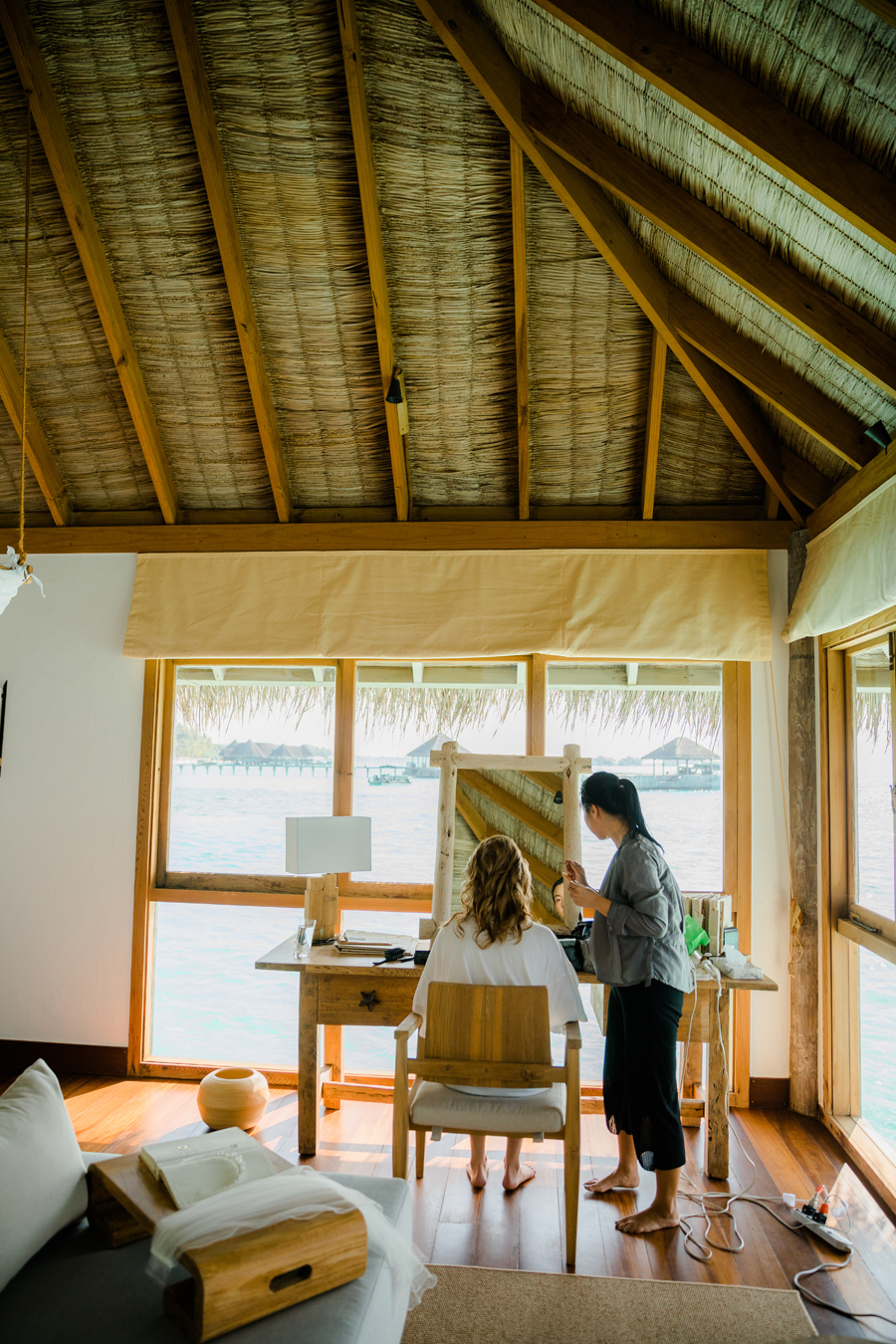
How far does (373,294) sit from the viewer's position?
402 cm

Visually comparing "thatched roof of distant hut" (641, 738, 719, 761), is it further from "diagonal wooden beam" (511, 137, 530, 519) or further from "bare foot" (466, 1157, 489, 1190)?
"bare foot" (466, 1157, 489, 1190)

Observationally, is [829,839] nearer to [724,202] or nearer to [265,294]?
[724,202]

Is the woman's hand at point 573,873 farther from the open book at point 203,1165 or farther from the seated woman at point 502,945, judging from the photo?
the open book at point 203,1165

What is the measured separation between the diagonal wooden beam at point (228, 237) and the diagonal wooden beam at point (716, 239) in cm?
131

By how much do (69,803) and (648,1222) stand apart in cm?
350

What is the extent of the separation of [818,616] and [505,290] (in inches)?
81.2

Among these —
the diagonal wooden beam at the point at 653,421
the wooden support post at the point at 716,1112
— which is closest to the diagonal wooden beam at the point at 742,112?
the diagonal wooden beam at the point at 653,421

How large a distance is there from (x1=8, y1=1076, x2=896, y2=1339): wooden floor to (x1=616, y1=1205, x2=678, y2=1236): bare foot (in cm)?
3

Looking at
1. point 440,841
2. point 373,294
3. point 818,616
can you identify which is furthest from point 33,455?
point 818,616

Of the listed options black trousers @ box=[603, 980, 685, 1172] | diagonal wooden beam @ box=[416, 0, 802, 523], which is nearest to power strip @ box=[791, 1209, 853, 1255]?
black trousers @ box=[603, 980, 685, 1172]

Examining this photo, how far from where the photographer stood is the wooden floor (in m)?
2.92

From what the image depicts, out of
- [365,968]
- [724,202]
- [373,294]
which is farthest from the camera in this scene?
[373,294]

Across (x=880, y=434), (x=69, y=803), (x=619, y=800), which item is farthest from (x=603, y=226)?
(x=69, y=803)

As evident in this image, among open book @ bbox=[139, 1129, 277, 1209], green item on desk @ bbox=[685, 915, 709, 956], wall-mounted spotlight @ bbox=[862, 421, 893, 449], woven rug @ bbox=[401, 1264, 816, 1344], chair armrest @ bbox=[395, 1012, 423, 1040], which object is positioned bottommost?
woven rug @ bbox=[401, 1264, 816, 1344]
